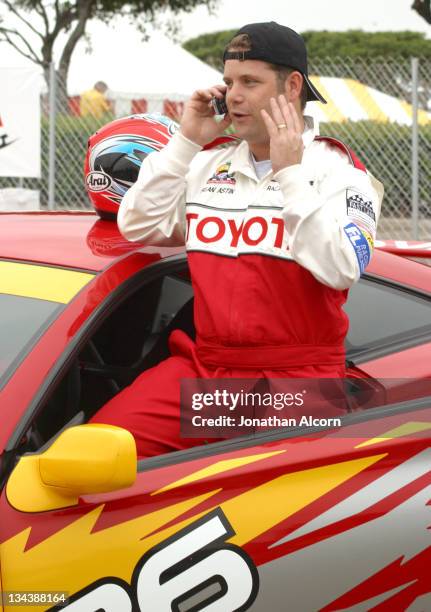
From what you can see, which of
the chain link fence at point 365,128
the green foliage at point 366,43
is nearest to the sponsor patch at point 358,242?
the chain link fence at point 365,128

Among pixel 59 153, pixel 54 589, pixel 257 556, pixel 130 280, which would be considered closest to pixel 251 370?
pixel 130 280

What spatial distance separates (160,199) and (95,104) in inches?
285

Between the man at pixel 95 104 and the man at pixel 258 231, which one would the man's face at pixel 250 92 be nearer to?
the man at pixel 258 231

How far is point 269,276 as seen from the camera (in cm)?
239

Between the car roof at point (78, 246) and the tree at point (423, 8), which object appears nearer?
the car roof at point (78, 246)

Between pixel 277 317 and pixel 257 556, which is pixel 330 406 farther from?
pixel 257 556

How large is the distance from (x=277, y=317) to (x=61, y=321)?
0.48m

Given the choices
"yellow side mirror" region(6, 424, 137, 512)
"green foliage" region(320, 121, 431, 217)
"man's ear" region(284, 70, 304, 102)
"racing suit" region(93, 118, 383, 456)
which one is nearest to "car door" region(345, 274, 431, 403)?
"racing suit" region(93, 118, 383, 456)

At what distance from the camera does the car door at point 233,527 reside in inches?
76.6

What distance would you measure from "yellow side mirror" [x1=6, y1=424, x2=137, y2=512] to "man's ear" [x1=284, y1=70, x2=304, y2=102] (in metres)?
1.01

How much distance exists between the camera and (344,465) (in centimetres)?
213

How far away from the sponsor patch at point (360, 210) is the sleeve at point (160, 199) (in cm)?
46

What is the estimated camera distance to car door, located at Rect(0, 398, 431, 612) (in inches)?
76.6

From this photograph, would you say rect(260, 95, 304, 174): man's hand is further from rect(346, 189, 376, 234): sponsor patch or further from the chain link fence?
the chain link fence
